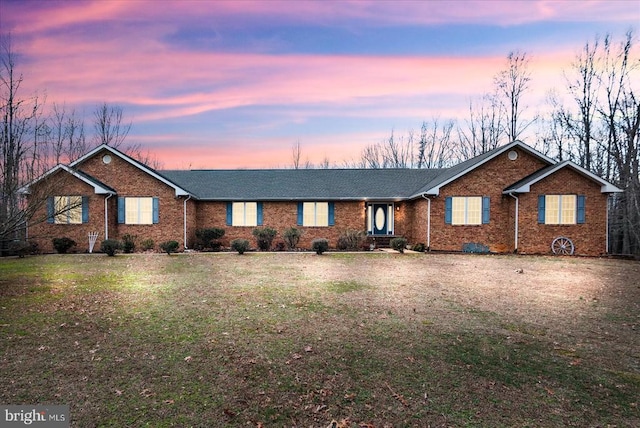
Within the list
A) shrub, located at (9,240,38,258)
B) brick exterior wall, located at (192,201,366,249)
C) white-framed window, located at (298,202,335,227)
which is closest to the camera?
shrub, located at (9,240,38,258)

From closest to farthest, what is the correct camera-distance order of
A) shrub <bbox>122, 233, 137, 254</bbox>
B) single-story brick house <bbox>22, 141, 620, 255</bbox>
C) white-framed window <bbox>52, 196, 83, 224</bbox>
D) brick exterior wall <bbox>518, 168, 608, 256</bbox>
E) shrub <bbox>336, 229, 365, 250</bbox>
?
1. white-framed window <bbox>52, 196, 83, 224</bbox>
2. shrub <bbox>122, 233, 137, 254</bbox>
3. brick exterior wall <bbox>518, 168, 608, 256</bbox>
4. single-story brick house <bbox>22, 141, 620, 255</bbox>
5. shrub <bbox>336, 229, 365, 250</bbox>

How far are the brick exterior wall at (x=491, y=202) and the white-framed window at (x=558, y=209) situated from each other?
55.7 inches

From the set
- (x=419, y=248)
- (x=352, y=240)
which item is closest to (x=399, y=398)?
(x=419, y=248)

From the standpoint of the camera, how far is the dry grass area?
12.0 ft

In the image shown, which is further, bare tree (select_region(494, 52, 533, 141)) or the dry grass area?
bare tree (select_region(494, 52, 533, 141))

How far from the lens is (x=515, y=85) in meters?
28.8

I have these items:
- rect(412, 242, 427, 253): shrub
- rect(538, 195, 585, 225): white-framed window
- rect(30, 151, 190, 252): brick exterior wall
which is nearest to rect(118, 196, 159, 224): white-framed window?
rect(30, 151, 190, 252): brick exterior wall

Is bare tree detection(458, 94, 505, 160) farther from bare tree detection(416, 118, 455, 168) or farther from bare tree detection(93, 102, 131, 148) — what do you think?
bare tree detection(93, 102, 131, 148)

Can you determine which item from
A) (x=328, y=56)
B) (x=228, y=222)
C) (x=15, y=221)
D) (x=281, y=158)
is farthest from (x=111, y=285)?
(x=281, y=158)

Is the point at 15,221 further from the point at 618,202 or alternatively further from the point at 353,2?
the point at 618,202

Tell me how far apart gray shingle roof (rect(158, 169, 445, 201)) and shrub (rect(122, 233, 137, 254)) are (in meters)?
4.43

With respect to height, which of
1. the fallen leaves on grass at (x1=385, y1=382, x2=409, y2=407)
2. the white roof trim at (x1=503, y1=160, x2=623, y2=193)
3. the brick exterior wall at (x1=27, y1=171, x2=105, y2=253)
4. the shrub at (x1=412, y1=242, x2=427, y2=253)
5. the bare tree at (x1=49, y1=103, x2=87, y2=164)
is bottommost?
the fallen leaves on grass at (x1=385, y1=382, x2=409, y2=407)

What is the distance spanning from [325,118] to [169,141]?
42.9ft

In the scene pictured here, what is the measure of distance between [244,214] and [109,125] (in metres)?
20.4
